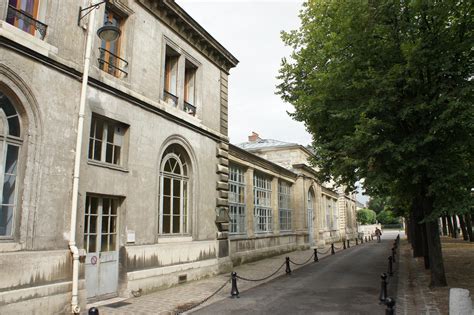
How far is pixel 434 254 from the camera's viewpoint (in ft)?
32.6

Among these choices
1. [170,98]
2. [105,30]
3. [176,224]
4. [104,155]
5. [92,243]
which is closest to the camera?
[105,30]

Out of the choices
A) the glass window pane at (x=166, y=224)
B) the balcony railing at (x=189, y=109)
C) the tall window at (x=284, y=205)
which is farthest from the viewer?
the tall window at (x=284, y=205)

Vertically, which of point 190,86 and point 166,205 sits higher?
point 190,86

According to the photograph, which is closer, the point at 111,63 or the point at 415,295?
the point at 415,295

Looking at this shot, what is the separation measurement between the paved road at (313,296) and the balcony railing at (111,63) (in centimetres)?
631

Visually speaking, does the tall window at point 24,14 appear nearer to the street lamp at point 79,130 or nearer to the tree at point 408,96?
the street lamp at point 79,130

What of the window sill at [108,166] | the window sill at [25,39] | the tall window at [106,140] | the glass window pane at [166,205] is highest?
the window sill at [25,39]

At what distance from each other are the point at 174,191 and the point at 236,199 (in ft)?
21.1

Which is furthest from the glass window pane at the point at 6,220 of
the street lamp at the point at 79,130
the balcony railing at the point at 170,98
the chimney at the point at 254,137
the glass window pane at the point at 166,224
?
the chimney at the point at 254,137

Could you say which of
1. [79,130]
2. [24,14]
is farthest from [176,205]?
[24,14]

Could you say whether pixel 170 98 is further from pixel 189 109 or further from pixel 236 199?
pixel 236 199

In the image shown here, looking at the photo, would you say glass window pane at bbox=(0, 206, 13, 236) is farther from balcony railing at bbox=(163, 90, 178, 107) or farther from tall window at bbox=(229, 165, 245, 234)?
tall window at bbox=(229, 165, 245, 234)

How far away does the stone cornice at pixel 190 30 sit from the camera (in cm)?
1098

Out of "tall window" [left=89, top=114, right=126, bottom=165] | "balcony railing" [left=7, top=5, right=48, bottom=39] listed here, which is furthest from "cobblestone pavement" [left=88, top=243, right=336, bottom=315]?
"balcony railing" [left=7, top=5, right=48, bottom=39]
